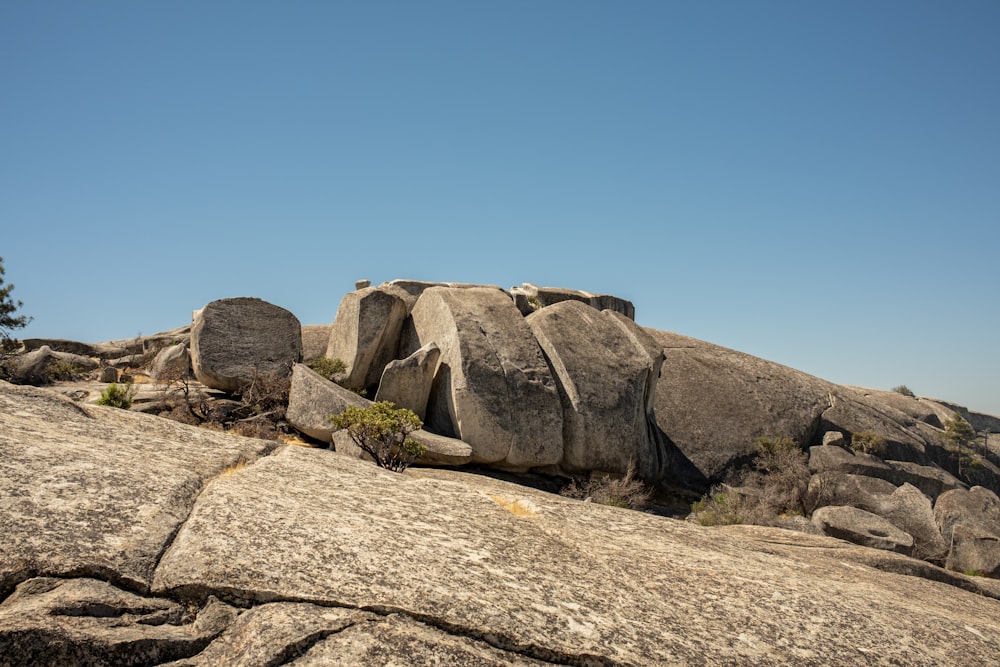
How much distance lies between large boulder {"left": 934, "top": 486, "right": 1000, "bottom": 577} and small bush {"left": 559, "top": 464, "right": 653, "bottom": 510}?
9281mm

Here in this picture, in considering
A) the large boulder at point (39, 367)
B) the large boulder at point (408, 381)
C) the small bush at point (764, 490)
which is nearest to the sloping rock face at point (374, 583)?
the large boulder at point (408, 381)

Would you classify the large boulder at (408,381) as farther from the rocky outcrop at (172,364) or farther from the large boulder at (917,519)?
the large boulder at (917,519)

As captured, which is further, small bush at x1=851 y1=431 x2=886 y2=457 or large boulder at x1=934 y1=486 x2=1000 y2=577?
small bush at x1=851 y1=431 x2=886 y2=457

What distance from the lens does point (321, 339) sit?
1078 inches

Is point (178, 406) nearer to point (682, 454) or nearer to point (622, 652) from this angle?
point (682, 454)

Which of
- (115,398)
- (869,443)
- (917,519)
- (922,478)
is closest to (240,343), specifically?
(115,398)

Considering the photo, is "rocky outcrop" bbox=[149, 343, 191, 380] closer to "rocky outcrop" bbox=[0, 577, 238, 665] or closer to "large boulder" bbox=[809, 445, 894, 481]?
"rocky outcrop" bbox=[0, 577, 238, 665]

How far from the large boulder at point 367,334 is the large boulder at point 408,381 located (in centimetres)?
177

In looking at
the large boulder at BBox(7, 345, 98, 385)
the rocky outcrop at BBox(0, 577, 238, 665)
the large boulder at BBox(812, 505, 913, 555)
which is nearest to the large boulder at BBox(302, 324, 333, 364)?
the large boulder at BBox(7, 345, 98, 385)

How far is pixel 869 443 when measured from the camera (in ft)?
95.6

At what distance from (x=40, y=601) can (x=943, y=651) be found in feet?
22.9

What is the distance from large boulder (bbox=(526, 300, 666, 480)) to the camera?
76.6 feet

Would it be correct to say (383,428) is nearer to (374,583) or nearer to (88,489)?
(88,489)

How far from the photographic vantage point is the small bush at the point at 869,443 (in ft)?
95.3
